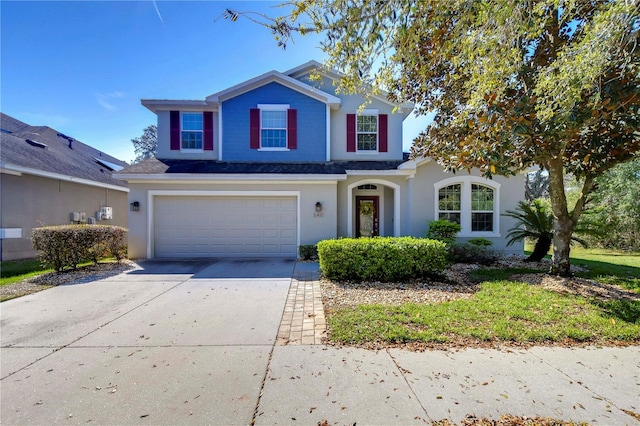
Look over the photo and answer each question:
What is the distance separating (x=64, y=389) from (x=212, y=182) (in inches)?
304

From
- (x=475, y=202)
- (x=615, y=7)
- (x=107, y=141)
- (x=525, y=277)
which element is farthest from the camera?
(x=107, y=141)

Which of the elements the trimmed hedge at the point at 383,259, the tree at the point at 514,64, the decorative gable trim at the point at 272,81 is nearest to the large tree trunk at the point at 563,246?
the tree at the point at 514,64

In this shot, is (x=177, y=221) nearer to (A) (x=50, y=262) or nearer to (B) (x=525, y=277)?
(A) (x=50, y=262)

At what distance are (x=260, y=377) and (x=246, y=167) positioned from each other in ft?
28.7

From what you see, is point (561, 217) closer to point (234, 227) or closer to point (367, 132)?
point (367, 132)

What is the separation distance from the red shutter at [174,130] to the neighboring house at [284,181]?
0.04m

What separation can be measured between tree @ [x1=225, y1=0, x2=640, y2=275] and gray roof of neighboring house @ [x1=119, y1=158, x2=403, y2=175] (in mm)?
4660

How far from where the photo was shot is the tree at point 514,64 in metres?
3.67

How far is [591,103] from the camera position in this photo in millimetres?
3973

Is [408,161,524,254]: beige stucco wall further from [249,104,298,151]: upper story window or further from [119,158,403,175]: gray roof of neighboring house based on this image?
[249,104,298,151]: upper story window

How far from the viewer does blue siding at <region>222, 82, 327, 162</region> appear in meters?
11.4

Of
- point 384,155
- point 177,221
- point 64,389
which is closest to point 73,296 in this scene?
point 64,389

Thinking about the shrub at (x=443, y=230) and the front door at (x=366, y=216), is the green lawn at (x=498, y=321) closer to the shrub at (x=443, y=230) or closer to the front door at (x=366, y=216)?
the shrub at (x=443, y=230)

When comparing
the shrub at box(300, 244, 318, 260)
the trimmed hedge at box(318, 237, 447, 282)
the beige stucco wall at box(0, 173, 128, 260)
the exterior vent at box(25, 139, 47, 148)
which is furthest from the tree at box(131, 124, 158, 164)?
the trimmed hedge at box(318, 237, 447, 282)
